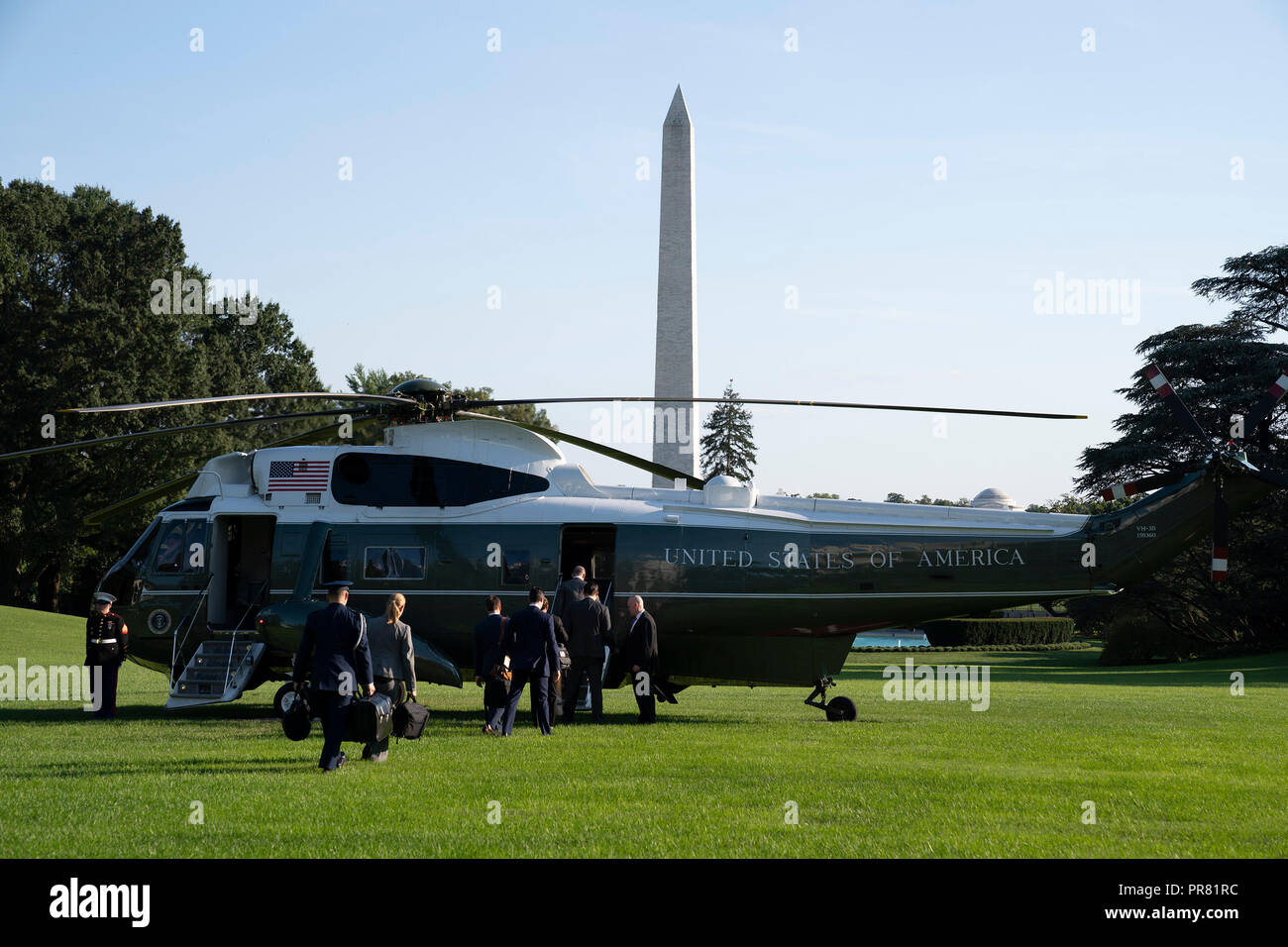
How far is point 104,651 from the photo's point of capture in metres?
15.9

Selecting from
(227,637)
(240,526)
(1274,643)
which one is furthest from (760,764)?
(1274,643)

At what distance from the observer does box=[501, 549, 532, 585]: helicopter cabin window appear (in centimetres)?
1583

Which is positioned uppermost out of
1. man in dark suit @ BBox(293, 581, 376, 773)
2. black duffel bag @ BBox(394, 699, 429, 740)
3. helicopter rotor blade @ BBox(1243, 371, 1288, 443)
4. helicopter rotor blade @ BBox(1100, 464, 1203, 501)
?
helicopter rotor blade @ BBox(1243, 371, 1288, 443)

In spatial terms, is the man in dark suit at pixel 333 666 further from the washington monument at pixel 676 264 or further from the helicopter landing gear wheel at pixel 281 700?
the washington monument at pixel 676 264

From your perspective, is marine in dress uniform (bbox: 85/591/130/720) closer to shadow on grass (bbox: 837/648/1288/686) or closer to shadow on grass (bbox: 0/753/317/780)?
shadow on grass (bbox: 0/753/317/780)

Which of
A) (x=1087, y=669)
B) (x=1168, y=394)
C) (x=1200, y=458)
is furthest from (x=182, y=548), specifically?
(x=1200, y=458)

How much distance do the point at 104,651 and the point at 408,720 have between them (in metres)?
6.41

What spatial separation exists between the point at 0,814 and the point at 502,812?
355cm

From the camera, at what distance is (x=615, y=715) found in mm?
16766

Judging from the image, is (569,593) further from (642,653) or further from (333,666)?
(333,666)

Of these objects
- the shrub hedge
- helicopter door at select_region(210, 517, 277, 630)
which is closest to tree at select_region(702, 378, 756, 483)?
the shrub hedge

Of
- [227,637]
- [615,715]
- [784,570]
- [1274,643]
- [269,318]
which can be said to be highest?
[269,318]

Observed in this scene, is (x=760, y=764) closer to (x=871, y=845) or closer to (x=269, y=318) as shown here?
(x=871, y=845)

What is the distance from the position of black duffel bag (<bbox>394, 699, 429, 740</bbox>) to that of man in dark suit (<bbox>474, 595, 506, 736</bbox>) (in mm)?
1540
